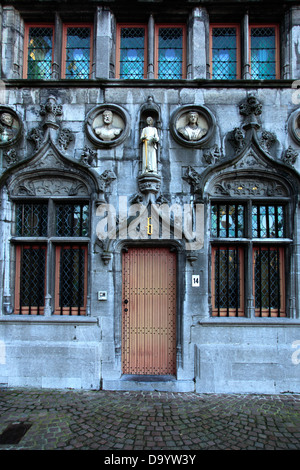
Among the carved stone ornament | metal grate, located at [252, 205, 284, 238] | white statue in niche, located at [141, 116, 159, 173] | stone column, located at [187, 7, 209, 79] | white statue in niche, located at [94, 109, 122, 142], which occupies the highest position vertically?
stone column, located at [187, 7, 209, 79]

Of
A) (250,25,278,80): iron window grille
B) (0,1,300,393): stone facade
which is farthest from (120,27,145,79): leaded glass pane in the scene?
(250,25,278,80): iron window grille

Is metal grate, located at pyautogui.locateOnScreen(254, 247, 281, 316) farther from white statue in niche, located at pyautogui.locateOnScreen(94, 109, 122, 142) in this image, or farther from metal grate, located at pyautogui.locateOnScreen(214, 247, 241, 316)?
white statue in niche, located at pyautogui.locateOnScreen(94, 109, 122, 142)

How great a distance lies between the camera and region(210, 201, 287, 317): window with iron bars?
16.8 feet

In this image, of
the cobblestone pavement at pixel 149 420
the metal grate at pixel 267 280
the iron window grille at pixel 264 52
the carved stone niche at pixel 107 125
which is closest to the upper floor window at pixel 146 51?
the carved stone niche at pixel 107 125

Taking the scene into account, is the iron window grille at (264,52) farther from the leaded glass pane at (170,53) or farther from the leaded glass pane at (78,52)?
the leaded glass pane at (78,52)

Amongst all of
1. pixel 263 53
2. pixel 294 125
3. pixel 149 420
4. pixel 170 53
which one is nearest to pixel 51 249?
pixel 149 420

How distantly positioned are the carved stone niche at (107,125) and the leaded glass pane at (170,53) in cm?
126

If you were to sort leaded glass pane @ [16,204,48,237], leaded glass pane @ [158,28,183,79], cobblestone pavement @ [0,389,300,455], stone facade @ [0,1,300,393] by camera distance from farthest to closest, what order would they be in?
1. leaded glass pane @ [158,28,183,79]
2. leaded glass pane @ [16,204,48,237]
3. stone facade @ [0,1,300,393]
4. cobblestone pavement @ [0,389,300,455]

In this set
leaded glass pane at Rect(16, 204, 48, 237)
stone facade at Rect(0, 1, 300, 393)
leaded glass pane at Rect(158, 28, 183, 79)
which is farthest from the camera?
leaded glass pane at Rect(158, 28, 183, 79)

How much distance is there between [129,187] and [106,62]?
2542mm

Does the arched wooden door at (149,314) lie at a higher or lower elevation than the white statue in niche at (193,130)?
lower

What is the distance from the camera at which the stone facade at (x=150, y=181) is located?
4852mm

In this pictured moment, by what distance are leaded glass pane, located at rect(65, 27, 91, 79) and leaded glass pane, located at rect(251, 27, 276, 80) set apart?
11.2ft

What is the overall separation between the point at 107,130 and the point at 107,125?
0.40 ft
